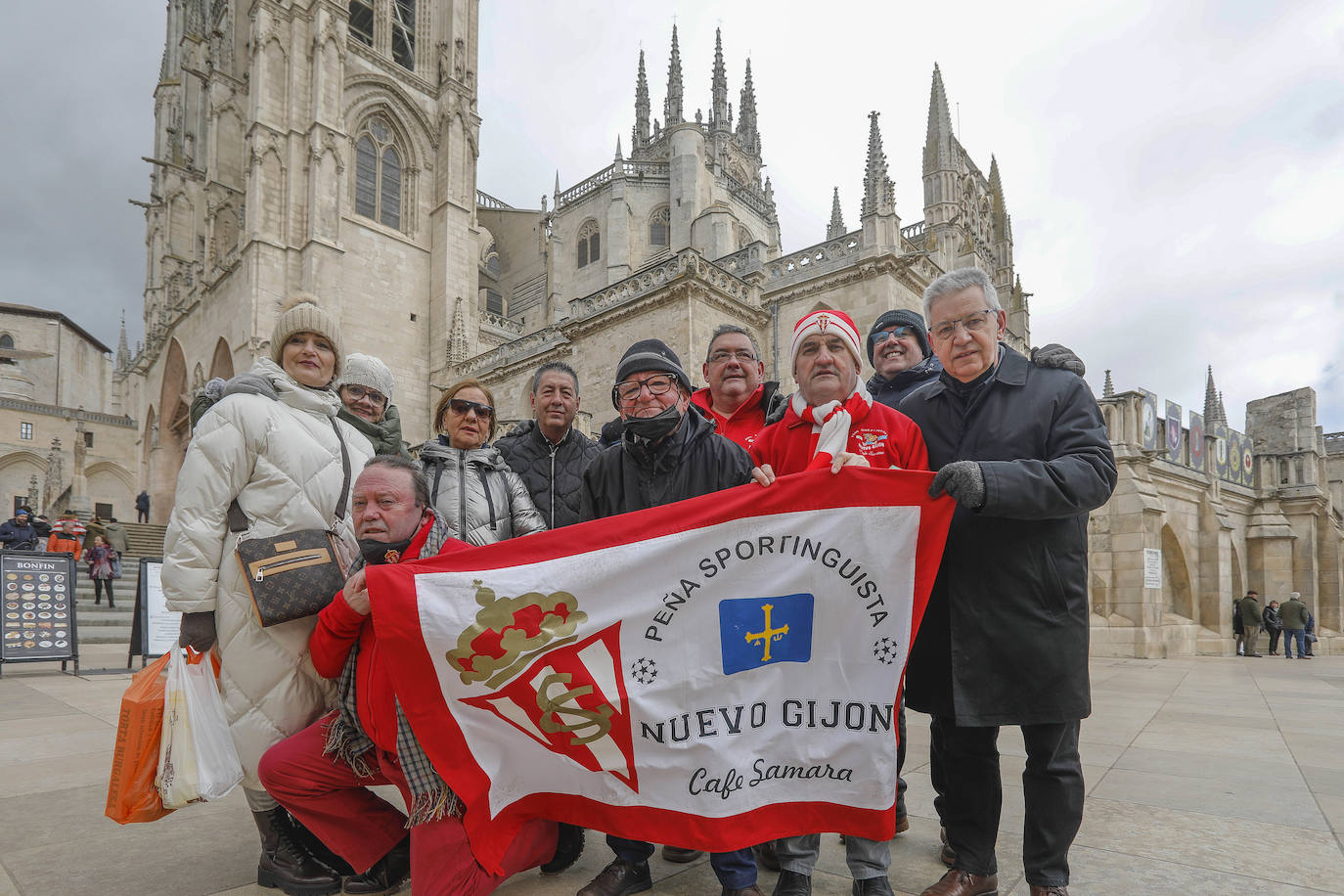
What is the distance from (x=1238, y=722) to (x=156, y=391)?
4215 cm

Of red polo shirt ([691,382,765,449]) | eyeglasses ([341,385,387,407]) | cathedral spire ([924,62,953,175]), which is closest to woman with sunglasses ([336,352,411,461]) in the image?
eyeglasses ([341,385,387,407])

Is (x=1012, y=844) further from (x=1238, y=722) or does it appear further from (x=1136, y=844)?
(x=1238, y=722)

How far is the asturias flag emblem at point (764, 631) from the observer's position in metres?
2.53

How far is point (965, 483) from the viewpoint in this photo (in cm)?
227

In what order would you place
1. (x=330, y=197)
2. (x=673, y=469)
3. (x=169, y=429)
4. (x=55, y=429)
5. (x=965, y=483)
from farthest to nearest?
(x=55, y=429), (x=169, y=429), (x=330, y=197), (x=673, y=469), (x=965, y=483)

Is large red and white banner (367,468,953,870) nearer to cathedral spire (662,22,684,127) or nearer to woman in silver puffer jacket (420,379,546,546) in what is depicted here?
woman in silver puffer jacket (420,379,546,546)

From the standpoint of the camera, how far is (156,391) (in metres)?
34.5

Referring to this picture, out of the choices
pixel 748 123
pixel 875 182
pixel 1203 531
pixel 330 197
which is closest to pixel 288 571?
pixel 875 182

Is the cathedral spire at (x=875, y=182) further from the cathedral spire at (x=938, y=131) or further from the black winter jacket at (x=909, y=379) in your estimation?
the cathedral spire at (x=938, y=131)

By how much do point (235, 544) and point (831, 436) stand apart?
7.70ft

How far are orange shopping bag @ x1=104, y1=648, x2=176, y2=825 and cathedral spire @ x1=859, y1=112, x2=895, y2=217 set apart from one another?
1636 centimetres

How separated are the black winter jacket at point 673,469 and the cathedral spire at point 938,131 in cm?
3905

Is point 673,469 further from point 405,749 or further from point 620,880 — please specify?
point 620,880

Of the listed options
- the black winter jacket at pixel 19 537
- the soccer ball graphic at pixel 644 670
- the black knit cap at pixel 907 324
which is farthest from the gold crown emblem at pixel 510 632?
the black winter jacket at pixel 19 537
